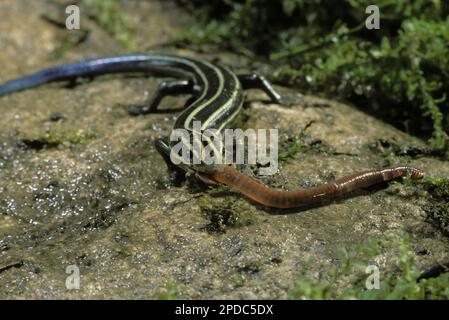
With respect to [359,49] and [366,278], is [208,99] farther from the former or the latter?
[366,278]

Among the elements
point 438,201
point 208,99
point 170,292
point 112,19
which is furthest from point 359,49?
point 170,292

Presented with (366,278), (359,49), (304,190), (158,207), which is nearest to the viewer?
(366,278)

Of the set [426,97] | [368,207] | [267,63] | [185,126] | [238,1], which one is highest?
[238,1]

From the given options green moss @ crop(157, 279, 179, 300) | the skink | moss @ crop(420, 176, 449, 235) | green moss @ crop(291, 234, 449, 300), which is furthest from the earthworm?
green moss @ crop(157, 279, 179, 300)

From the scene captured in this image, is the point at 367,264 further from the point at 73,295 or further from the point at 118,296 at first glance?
the point at 73,295

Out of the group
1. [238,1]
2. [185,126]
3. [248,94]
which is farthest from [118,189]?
[238,1]

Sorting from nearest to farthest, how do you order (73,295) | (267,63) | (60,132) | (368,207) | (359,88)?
(73,295) < (368,207) < (60,132) < (359,88) < (267,63)
